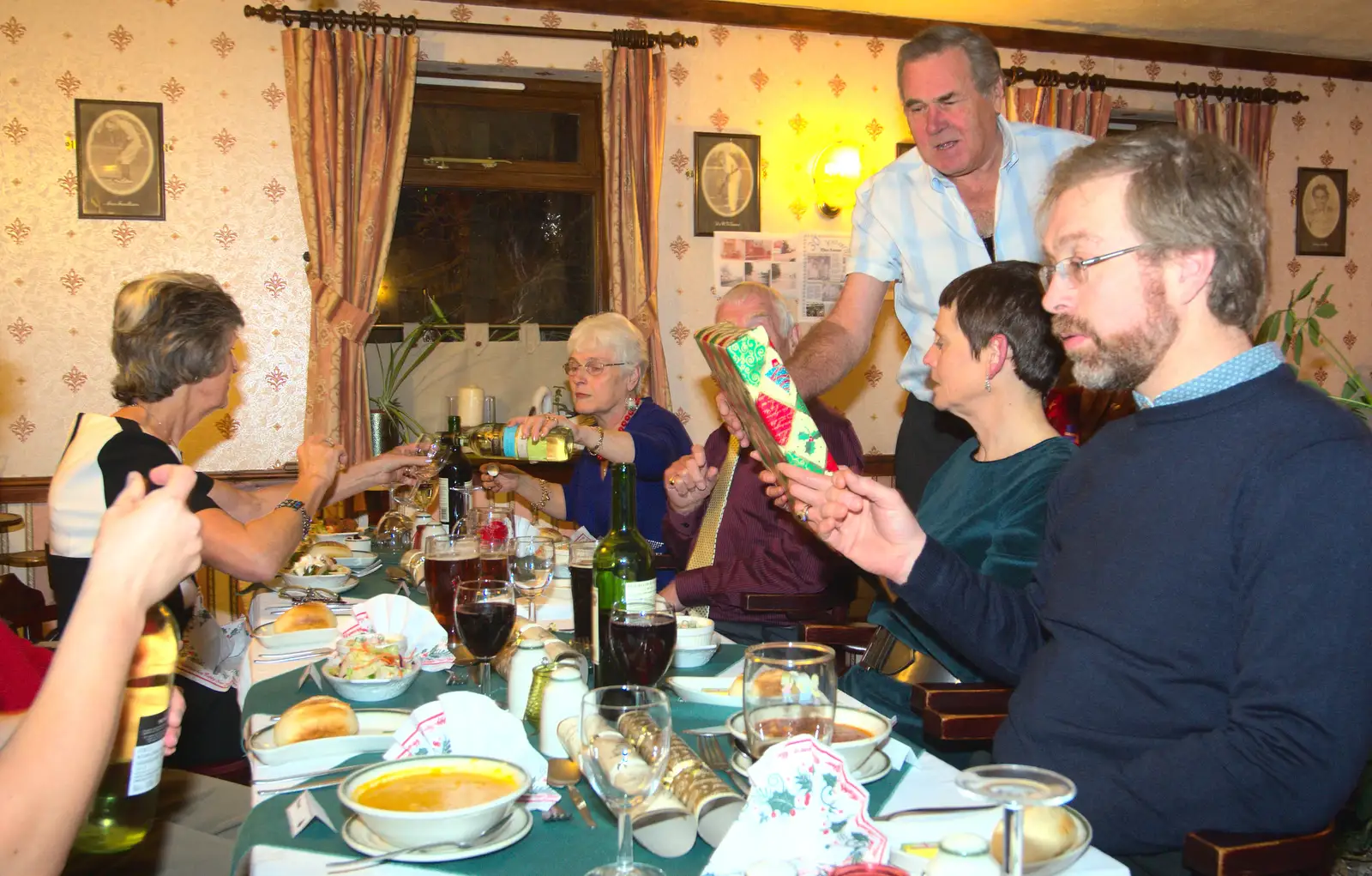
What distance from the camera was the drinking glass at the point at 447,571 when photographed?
6.47 feet

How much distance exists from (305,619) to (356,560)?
922 millimetres

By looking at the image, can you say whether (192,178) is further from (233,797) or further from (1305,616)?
A: (1305,616)

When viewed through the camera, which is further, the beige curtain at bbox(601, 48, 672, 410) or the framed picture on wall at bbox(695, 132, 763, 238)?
the framed picture on wall at bbox(695, 132, 763, 238)

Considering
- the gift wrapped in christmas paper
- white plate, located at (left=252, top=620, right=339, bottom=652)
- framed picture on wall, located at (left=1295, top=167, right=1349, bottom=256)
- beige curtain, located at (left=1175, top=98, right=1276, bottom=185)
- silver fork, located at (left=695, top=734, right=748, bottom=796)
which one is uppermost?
beige curtain, located at (left=1175, top=98, right=1276, bottom=185)

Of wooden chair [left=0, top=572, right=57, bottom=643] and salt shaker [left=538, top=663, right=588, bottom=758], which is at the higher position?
salt shaker [left=538, top=663, right=588, bottom=758]

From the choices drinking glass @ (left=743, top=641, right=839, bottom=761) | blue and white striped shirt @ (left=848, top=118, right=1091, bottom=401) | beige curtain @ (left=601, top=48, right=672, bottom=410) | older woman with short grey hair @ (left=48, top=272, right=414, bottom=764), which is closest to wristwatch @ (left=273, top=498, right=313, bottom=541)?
older woman with short grey hair @ (left=48, top=272, right=414, bottom=764)

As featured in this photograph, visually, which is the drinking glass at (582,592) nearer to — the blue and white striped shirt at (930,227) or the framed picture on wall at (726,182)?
the blue and white striped shirt at (930,227)

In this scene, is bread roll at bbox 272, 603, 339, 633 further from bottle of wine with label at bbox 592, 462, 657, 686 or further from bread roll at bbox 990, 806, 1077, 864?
bread roll at bbox 990, 806, 1077, 864

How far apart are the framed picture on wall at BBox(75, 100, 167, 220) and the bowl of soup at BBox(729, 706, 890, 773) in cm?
448

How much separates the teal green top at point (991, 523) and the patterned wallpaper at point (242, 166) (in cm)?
339

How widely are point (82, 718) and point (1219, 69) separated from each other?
21.6 ft

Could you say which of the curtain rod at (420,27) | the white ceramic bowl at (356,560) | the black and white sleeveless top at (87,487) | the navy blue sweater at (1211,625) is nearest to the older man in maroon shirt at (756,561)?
the white ceramic bowl at (356,560)

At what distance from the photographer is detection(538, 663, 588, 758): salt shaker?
133 centimetres

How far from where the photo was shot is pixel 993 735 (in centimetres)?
174
